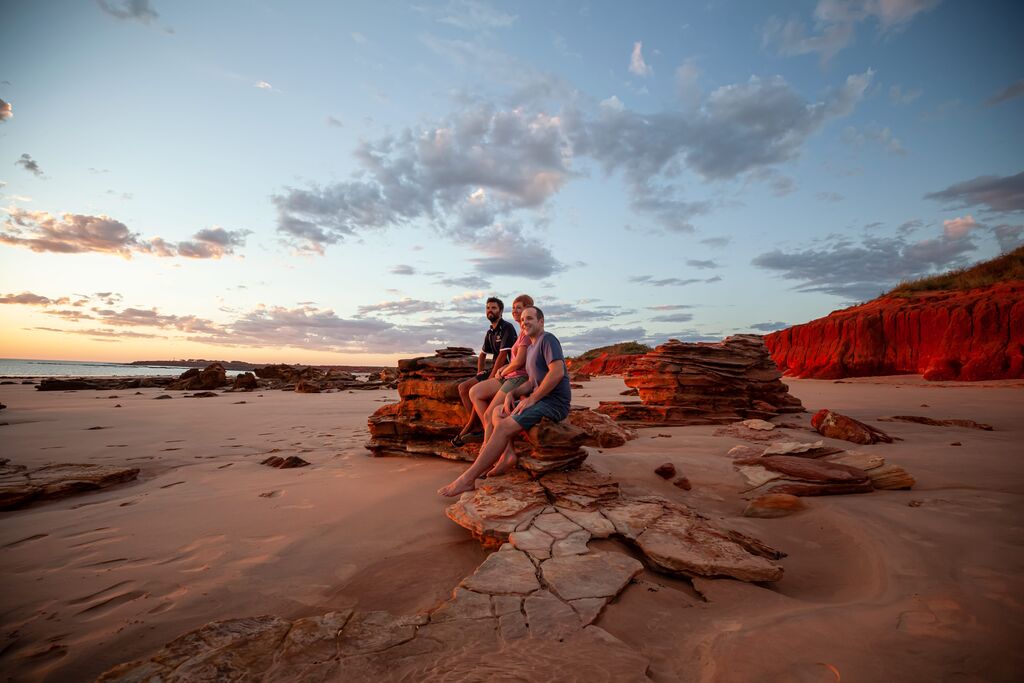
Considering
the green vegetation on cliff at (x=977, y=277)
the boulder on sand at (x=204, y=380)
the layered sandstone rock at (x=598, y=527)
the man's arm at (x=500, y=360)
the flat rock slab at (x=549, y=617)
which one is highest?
the green vegetation on cliff at (x=977, y=277)

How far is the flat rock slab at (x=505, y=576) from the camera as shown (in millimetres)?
2486

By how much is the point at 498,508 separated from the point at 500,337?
3.13m

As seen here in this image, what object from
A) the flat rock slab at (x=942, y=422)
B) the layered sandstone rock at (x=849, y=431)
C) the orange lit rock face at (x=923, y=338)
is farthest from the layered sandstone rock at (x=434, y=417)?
the orange lit rock face at (x=923, y=338)

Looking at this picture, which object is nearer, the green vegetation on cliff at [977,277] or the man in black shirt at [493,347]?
the man in black shirt at [493,347]

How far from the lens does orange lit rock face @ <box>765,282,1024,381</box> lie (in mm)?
14672

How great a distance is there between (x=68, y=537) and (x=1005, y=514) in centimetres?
788

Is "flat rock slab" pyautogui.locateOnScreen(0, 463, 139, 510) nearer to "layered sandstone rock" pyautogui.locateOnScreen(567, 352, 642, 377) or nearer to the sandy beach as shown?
the sandy beach

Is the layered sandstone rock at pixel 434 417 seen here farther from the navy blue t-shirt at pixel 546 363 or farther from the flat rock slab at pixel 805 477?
the flat rock slab at pixel 805 477

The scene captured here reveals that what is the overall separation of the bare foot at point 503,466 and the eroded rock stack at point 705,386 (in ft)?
17.0

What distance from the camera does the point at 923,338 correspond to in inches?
673

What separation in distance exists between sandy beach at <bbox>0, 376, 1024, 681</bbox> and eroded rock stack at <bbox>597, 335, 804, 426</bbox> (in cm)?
305

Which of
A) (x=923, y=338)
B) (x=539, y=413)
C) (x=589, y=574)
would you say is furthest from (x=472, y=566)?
(x=923, y=338)

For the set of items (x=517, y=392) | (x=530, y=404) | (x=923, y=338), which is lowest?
(x=530, y=404)

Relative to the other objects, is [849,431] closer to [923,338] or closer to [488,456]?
[488,456]
